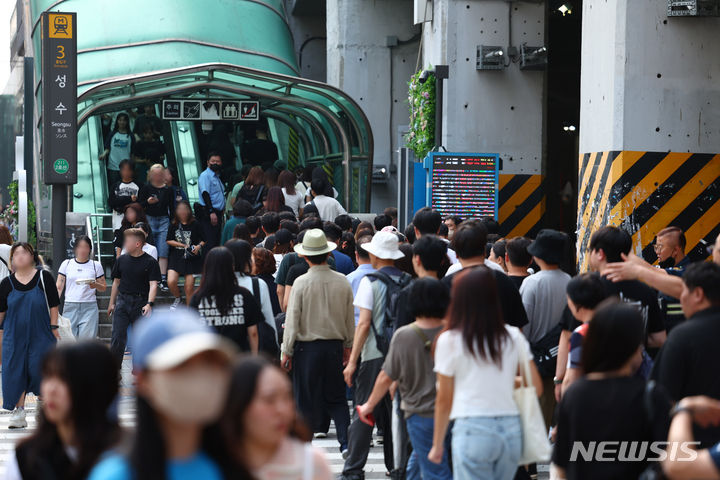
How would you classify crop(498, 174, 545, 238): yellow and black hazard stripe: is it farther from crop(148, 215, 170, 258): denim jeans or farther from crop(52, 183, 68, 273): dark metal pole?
crop(52, 183, 68, 273): dark metal pole

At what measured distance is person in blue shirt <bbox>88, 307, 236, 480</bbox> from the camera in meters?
2.26

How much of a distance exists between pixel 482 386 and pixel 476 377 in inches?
1.9

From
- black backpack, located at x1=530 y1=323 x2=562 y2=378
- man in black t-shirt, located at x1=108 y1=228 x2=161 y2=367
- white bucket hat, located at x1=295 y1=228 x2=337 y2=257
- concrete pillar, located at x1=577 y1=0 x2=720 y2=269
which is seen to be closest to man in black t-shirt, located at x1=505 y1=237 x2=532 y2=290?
black backpack, located at x1=530 y1=323 x2=562 y2=378

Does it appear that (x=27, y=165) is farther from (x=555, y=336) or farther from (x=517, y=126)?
(x=555, y=336)

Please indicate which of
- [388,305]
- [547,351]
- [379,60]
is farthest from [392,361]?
[379,60]

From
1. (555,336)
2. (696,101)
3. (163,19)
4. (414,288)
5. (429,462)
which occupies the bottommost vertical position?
(429,462)

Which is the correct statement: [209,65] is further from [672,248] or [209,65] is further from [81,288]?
[672,248]

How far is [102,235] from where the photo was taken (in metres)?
16.9

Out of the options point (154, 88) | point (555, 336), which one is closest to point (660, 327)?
point (555, 336)

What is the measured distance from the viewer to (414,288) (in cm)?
577

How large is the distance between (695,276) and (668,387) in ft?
1.63

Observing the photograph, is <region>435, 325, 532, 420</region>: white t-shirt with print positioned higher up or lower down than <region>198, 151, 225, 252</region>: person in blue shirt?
lower down

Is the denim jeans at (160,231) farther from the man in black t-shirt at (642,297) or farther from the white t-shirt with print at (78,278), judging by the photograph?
the man in black t-shirt at (642,297)

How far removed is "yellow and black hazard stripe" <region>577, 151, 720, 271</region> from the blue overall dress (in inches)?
201
